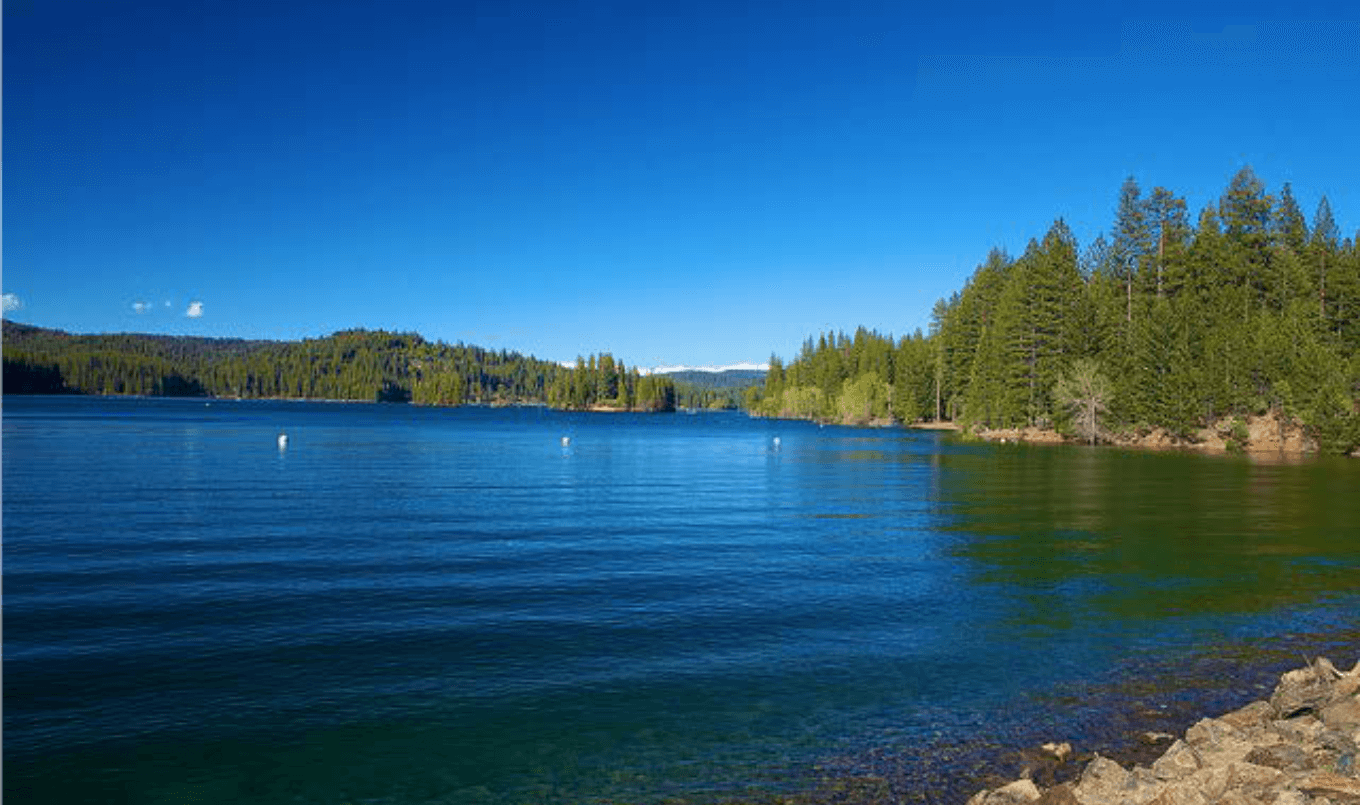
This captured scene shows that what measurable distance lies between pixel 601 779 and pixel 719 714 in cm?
335

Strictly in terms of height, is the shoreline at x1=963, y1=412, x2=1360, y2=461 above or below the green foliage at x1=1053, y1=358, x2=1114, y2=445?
below

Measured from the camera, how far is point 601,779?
1341 centimetres

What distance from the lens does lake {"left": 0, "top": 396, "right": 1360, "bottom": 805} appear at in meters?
14.0

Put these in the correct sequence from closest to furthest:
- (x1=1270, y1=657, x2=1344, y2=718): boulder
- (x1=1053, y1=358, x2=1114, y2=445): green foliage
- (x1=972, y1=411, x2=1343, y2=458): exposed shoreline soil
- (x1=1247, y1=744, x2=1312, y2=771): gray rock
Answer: (x1=1247, y1=744, x2=1312, y2=771): gray rock, (x1=1270, y1=657, x2=1344, y2=718): boulder, (x1=972, y1=411, x2=1343, y2=458): exposed shoreline soil, (x1=1053, y1=358, x2=1114, y2=445): green foliage

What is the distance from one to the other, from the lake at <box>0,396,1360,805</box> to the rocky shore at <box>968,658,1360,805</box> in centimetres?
122

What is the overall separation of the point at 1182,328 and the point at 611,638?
119959mm

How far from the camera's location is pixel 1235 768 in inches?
484

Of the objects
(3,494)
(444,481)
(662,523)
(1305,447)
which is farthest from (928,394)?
(3,494)

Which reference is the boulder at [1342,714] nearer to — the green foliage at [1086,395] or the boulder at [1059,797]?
the boulder at [1059,797]

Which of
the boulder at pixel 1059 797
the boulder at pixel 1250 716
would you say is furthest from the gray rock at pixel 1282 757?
the boulder at pixel 1059 797

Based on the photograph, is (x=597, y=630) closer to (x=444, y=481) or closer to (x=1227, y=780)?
(x=1227, y=780)

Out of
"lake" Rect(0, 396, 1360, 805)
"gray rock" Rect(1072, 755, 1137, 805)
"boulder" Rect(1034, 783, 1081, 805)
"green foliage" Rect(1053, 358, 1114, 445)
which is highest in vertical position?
"green foliage" Rect(1053, 358, 1114, 445)

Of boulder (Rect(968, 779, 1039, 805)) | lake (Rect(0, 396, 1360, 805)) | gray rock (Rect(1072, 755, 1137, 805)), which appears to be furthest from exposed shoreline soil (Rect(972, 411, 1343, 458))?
boulder (Rect(968, 779, 1039, 805))

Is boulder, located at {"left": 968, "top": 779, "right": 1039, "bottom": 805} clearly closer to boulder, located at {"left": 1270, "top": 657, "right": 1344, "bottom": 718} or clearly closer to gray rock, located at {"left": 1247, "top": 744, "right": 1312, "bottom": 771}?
gray rock, located at {"left": 1247, "top": 744, "right": 1312, "bottom": 771}
